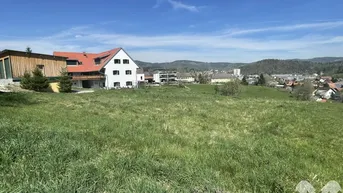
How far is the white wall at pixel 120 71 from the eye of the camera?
56906 mm

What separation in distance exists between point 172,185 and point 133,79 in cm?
5758

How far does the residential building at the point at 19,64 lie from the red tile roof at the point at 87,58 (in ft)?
56.6

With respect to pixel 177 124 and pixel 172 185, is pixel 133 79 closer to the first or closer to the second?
pixel 177 124

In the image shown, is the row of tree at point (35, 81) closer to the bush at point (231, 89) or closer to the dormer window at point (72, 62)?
the dormer window at point (72, 62)

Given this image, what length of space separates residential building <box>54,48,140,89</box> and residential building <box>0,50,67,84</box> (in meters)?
16.5

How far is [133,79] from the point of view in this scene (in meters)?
60.7

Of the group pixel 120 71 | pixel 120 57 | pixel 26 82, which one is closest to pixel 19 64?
pixel 26 82

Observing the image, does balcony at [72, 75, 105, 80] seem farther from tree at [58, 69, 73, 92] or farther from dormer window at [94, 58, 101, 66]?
tree at [58, 69, 73, 92]

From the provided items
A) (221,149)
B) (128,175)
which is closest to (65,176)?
(128,175)

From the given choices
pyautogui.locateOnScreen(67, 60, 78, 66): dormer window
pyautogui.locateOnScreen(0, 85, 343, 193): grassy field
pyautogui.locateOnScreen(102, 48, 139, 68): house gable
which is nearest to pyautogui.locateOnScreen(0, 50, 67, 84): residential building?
pyautogui.locateOnScreen(102, 48, 139, 68): house gable

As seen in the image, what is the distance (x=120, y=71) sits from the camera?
5850 cm

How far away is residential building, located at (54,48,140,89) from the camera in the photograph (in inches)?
2215

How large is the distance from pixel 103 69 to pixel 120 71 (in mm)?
4014

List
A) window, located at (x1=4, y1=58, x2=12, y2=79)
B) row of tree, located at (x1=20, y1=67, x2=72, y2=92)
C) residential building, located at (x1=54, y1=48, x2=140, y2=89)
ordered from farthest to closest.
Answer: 1. residential building, located at (x1=54, y1=48, x2=140, y2=89)
2. window, located at (x1=4, y1=58, x2=12, y2=79)
3. row of tree, located at (x1=20, y1=67, x2=72, y2=92)
